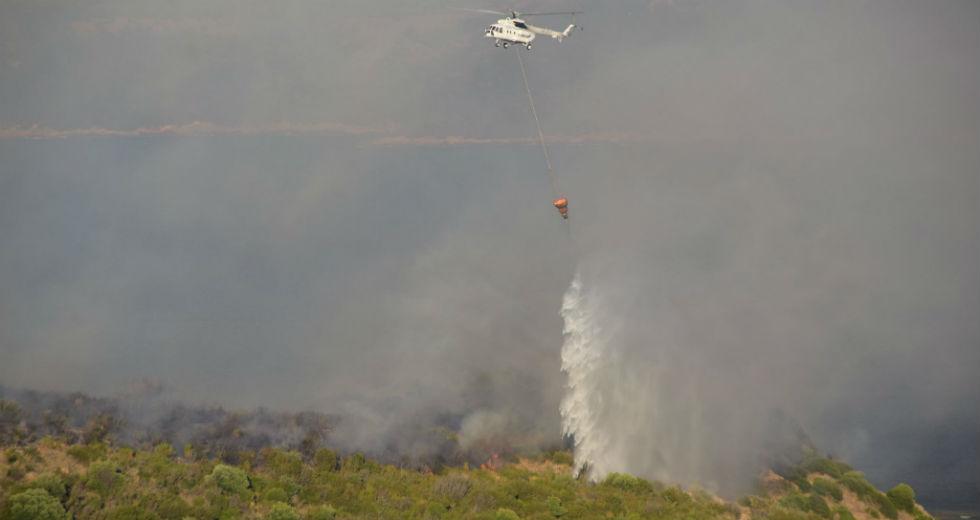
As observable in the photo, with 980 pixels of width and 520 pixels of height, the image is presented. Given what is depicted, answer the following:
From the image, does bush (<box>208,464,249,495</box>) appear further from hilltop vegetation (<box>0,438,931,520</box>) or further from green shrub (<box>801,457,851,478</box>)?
green shrub (<box>801,457,851,478</box>)

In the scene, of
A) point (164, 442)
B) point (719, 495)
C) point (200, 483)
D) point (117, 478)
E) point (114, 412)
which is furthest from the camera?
point (719, 495)

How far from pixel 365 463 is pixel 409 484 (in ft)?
32.3

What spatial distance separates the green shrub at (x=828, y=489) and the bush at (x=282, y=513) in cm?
8076

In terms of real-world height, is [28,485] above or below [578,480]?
above

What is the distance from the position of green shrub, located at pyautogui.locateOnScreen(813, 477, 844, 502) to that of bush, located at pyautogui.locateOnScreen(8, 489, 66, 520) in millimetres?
102891

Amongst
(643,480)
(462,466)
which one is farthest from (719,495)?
(462,466)

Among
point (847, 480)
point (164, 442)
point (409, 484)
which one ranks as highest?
point (164, 442)

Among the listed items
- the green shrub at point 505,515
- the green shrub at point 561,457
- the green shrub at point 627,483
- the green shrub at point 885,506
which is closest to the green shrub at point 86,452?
the green shrub at point 505,515

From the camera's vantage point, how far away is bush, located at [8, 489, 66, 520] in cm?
6600

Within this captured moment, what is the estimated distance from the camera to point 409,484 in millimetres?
94938

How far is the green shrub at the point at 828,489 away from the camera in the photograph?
363ft

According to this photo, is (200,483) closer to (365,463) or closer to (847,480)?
(365,463)

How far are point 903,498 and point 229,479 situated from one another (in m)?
102

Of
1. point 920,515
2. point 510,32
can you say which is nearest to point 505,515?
point 920,515
